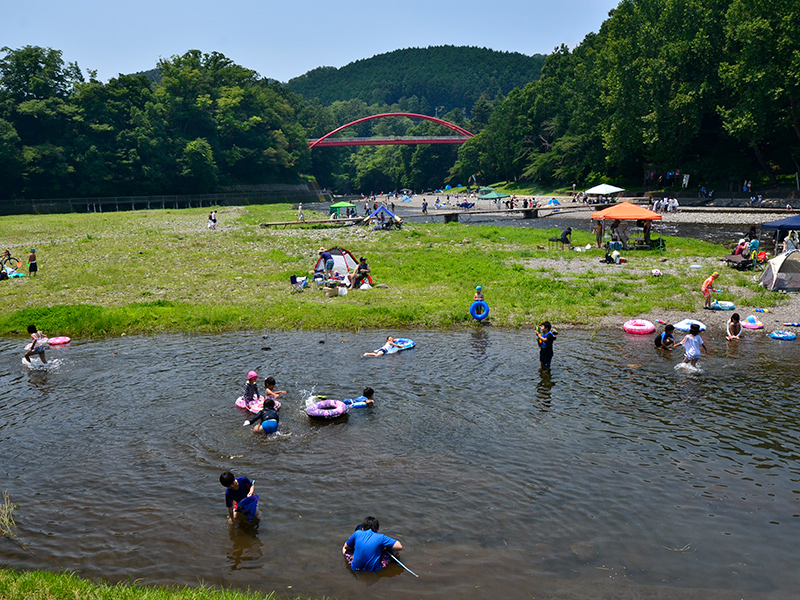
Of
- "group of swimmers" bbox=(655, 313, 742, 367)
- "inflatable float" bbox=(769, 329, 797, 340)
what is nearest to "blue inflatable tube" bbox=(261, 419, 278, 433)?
"group of swimmers" bbox=(655, 313, 742, 367)

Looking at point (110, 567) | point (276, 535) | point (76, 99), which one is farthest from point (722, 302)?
point (76, 99)

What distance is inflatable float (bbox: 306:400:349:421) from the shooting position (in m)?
15.0

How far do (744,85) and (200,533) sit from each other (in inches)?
2757

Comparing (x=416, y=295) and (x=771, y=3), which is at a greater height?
(x=771, y=3)

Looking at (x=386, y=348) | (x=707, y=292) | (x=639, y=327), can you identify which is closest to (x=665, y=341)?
(x=639, y=327)

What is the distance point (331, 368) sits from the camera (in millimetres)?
18844

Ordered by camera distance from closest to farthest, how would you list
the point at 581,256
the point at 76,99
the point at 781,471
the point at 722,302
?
1. the point at 781,471
2. the point at 722,302
3. the point at 581,256
4. the point at 76,99

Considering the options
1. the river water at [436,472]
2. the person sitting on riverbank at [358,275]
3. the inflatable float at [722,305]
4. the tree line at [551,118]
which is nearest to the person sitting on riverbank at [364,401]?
the river water at [436,472]

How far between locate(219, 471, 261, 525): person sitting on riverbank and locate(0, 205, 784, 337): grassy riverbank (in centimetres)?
1265

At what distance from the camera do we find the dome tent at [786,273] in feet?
83.7

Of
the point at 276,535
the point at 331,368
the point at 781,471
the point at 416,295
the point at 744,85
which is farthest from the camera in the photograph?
the point at 744,85

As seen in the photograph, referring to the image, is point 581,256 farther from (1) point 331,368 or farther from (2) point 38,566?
(2) point 38,566

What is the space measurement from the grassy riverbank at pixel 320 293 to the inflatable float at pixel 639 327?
1402mm

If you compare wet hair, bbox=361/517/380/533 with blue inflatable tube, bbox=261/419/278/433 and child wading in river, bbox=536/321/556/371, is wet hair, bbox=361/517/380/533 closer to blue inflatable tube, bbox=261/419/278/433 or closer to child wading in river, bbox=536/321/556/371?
blue inflatable tube, bbox=261/419/278/433
